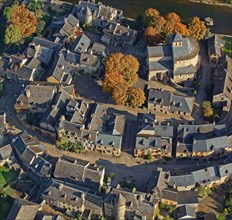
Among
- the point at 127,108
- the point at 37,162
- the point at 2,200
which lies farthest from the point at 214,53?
the point at 2,200

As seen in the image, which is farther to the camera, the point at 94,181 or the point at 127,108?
the point at 127,108

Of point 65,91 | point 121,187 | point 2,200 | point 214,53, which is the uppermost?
point 214,53

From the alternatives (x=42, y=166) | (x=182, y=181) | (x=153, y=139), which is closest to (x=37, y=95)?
(x=42, y=166)

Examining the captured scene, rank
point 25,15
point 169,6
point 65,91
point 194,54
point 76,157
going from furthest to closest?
point 169,6, point 25,15, point 194,54, point 65,91, point 76,157

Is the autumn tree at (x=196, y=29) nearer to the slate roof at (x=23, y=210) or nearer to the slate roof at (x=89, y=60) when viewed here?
the slate roof at (x=89, y=60)

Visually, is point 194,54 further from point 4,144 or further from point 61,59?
point 4,144

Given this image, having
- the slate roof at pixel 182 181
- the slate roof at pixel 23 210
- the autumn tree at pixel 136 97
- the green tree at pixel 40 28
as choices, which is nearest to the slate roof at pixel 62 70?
the green tree at pixel 40 28

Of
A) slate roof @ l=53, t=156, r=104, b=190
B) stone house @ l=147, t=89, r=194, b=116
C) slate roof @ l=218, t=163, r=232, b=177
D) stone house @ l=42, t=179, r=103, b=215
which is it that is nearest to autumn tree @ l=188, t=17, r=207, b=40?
stone house @ l=147, t=89, r=194, b=116

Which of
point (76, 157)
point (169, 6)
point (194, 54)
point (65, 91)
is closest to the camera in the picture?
point (76, 157)
